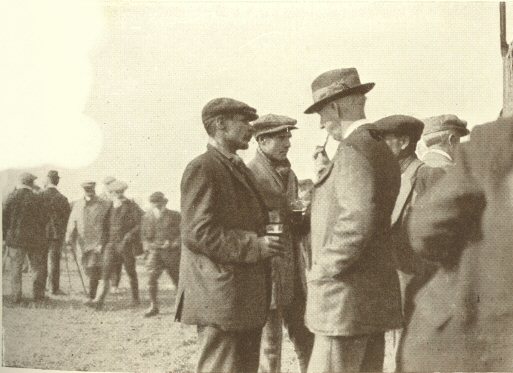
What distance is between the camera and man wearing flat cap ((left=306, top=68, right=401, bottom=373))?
464 cm

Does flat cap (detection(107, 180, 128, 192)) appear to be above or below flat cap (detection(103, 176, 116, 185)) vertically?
below

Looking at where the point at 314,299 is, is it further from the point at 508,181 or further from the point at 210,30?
the point at 210,30

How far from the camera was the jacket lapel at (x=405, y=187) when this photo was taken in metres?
4.77

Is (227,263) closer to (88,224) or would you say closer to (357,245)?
(357,245)

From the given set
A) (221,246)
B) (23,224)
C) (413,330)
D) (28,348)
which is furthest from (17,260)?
(413,330)

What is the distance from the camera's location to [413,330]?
4777mm

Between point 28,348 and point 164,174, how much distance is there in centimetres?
160

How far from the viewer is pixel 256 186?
16.6ft

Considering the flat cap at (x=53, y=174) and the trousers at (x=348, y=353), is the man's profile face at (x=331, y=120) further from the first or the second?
the flat cap at (x=53, y=174)

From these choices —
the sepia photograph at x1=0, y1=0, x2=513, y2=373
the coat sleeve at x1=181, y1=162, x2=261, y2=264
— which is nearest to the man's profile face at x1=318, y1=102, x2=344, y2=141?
the sepia photograph at x1=0, y1=0, x2=513, y2=373

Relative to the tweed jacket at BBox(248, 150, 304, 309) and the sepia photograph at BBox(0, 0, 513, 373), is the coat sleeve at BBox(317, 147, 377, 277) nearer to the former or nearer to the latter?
the sepia photograph at BBox(0, 0, 513, 373)

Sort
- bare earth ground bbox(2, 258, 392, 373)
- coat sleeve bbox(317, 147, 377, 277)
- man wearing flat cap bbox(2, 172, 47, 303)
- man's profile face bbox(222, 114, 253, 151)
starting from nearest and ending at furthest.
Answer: coat sleeve bbox(317, 147, 377, 277) → man's profile face bbox(222, 114, 253, 151) → bare earth ground bbox(2, 258, 392, 373) → man wearing flat cap bbox(2, 172, 47, 303)

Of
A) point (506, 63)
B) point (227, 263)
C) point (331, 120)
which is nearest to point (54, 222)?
point (227, 263)

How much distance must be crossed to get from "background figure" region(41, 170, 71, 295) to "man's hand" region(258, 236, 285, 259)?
56.8 inches
